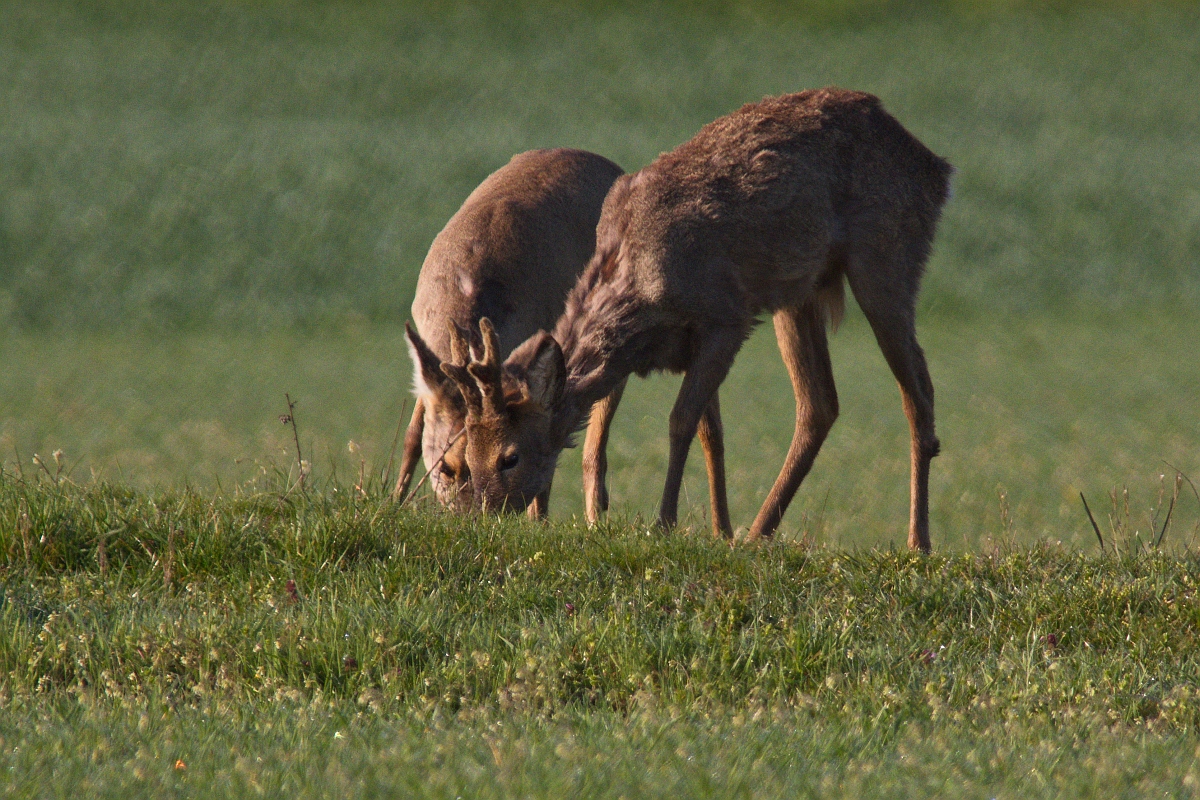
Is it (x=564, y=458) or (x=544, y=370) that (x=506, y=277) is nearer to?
(x=544, y=370)

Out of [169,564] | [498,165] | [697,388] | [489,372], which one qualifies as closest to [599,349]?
[697,388]

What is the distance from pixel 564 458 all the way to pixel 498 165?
9.50m

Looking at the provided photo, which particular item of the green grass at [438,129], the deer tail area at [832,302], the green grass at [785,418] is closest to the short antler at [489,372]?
the deer tail area at [832,302]

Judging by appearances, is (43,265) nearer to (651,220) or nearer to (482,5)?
(482,5)

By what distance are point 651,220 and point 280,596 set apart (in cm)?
285

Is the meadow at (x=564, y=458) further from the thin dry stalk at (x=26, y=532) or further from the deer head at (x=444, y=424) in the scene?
the deer head at (x=444, y=424)

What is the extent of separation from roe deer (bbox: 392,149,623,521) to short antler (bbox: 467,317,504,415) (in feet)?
1.21

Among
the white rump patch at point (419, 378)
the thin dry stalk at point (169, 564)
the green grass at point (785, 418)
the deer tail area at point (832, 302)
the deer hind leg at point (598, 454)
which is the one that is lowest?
the green grass at point (785, 418)

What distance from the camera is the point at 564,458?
1747cm

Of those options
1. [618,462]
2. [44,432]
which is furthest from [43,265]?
[618,462]

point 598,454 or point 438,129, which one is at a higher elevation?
point 438,129

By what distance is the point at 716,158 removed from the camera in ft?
25.2

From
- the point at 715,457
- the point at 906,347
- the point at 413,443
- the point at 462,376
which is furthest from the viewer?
the point at 715,457

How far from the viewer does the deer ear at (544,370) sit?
6977 mm
